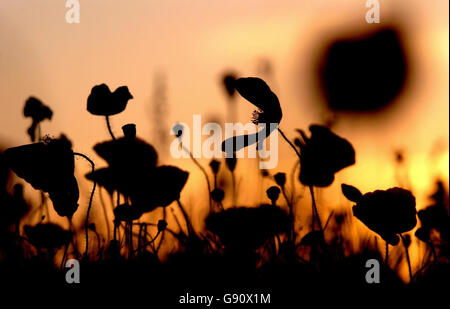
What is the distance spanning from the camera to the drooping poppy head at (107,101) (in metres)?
1.23

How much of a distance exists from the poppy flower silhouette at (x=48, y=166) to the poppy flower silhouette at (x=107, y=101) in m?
0.12

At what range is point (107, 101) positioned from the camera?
1271mm

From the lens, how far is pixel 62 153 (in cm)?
110

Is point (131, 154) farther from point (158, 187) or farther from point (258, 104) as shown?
point (258, 104)

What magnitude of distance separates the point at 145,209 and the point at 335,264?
→ 1.36 feet

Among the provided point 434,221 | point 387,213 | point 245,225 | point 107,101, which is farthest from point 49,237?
point 434,221

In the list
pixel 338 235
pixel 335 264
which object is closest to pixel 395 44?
pixel 338 235

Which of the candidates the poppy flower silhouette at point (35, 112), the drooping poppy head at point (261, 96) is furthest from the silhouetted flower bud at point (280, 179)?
the poppy flower silhouette at point (35, 112)

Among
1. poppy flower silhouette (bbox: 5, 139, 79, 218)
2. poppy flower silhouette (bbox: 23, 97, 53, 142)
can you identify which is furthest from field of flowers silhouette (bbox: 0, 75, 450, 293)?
poppy flower silhouette (bbox: 23, 97, 53, 142)

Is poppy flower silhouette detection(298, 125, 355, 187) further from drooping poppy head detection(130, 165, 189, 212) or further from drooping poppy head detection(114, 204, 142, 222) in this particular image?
drooping poppy head detection(114, 204, 142, 222)

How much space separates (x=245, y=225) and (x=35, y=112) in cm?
74

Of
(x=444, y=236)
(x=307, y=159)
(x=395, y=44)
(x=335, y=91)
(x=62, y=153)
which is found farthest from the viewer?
(x=395, y=44)

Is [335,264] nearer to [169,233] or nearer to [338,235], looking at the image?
[338,235]

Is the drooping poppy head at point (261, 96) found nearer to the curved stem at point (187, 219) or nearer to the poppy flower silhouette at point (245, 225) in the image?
the poppy flower silhouette at point (245, 225)
